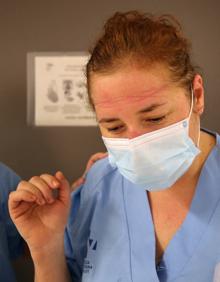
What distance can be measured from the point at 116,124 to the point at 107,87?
8 cm

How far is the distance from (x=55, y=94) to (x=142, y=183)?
2.07ft

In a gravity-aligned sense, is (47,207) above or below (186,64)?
below

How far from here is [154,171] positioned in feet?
2.54

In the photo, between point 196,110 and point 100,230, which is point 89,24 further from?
point 100,230

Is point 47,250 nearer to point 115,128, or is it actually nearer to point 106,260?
point 106,260

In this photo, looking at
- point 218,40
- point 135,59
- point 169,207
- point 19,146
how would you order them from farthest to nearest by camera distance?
point 19,146 → point 218,40 → point 169,207 → point 135,59

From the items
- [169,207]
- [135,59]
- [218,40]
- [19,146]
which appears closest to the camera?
[135,59]

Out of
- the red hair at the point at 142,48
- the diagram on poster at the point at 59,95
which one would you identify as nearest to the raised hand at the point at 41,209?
the red hair at the point at 142,48

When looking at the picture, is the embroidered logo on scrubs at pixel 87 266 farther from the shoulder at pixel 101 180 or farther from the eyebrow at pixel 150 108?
the eyebrow at pixel 150 108

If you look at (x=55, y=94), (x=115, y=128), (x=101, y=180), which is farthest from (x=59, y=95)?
(x=115, y=128)

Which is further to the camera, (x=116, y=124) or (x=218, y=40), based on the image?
(x=218, y=40)

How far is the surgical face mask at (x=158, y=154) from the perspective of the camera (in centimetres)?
76

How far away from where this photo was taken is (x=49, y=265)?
2.95ft

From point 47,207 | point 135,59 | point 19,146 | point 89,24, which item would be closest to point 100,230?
point 47,207
